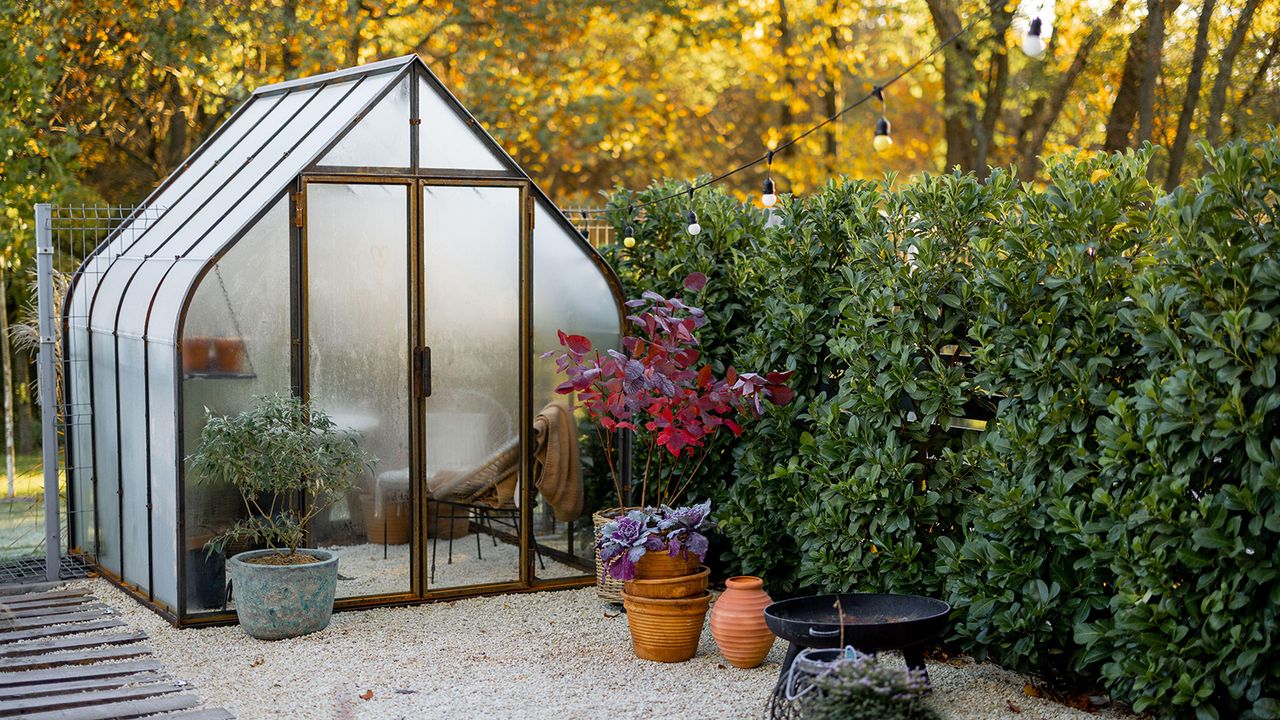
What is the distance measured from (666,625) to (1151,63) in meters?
8.82

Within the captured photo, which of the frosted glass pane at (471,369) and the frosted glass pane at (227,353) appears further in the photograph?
the frosted glass pane at (471,369)

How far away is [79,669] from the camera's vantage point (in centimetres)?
564

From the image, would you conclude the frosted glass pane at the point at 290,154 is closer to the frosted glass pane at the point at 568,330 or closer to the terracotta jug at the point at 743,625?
→ the frosted glass pane at the point at 568,330

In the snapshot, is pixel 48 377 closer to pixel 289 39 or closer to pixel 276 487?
pixel 276 487

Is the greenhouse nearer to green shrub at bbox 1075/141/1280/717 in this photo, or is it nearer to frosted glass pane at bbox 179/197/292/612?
frosted glass pane at bbox 179/197/292/612

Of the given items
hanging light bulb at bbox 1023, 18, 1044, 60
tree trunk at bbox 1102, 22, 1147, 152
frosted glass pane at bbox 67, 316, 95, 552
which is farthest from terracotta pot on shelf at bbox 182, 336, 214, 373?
tree trunk at bbox 1102, 22, 1147, 152

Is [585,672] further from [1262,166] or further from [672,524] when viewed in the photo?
[1262,166]

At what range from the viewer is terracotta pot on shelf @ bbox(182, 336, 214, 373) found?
6.25 meters

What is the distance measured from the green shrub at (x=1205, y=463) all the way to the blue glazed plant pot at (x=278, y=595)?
361 centimetres

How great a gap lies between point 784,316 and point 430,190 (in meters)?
2.00

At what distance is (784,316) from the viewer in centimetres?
658

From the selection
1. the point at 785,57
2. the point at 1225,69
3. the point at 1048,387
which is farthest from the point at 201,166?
the point at 785,57

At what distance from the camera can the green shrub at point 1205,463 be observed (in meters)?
4.25

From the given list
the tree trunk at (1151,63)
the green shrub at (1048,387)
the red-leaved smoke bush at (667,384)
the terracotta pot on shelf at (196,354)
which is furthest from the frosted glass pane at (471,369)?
the tree trunk at (1151,63)
